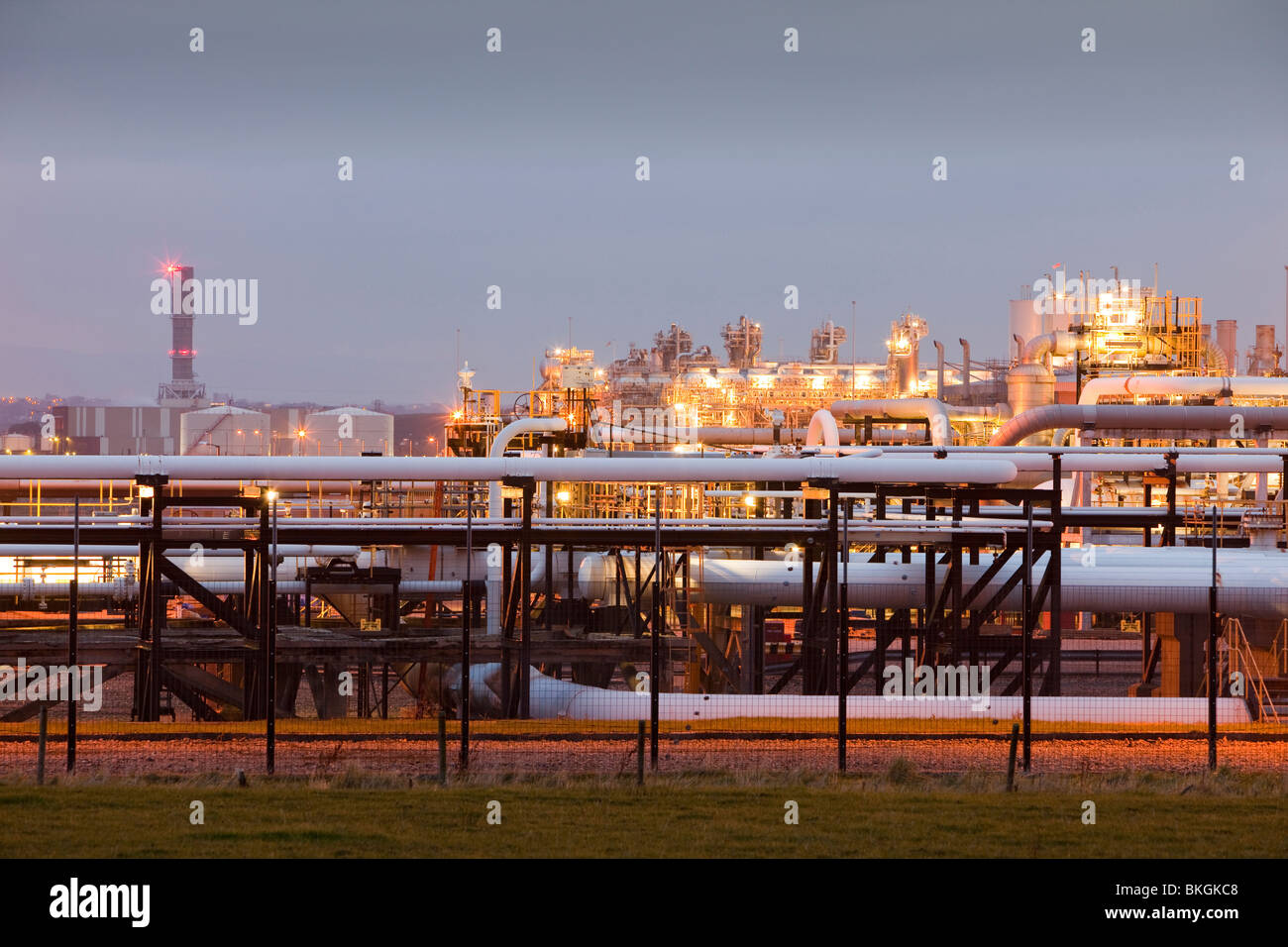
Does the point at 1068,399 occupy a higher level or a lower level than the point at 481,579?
higher

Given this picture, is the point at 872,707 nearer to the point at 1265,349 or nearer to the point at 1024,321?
the point at 1024,321

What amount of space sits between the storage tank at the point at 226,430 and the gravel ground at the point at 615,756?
69484 mm

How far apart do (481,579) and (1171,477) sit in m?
15.1

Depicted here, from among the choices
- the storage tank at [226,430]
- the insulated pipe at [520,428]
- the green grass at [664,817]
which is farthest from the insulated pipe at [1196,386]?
the storage tank at [226,430]

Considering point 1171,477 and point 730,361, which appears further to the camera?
point 730,361

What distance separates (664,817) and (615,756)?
344cm

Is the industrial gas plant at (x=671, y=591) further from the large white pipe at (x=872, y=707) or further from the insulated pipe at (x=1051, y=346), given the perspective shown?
the insulated pipe at (x=1051, y=346)

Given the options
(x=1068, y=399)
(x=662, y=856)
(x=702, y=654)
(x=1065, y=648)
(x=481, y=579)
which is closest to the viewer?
(x=662, y=856)

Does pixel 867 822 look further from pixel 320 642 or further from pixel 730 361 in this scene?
pixel 730 361

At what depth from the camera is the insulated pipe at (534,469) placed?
19.3 metres

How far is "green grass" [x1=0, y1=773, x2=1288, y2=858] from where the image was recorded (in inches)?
410

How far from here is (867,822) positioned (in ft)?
37.1
